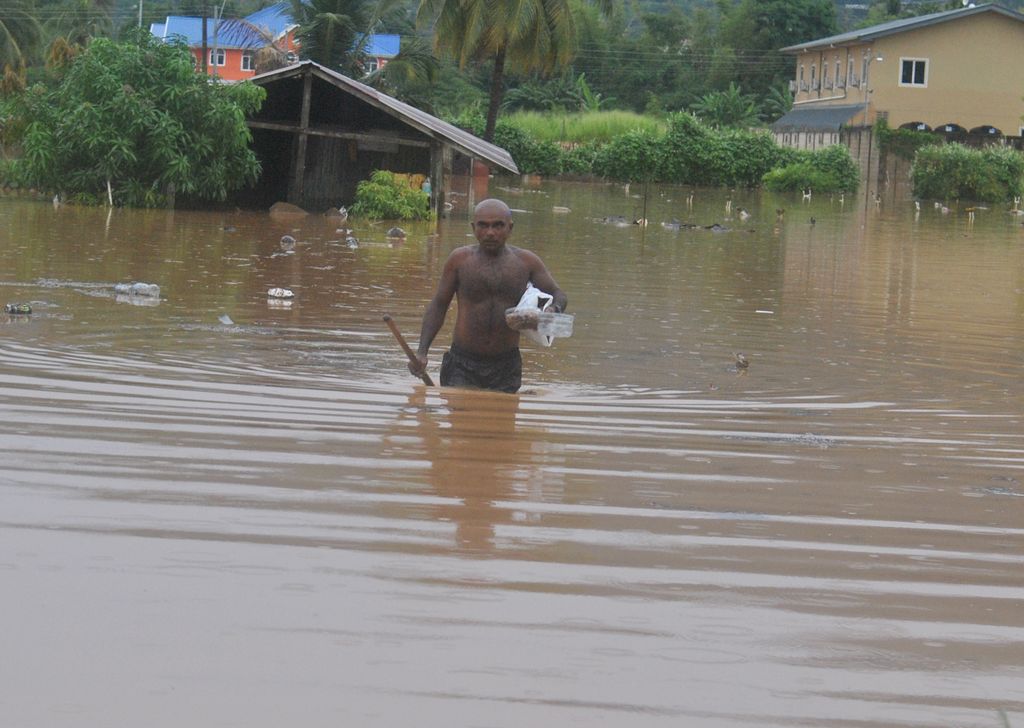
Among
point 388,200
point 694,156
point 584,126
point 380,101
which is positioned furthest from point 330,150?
point 584,126

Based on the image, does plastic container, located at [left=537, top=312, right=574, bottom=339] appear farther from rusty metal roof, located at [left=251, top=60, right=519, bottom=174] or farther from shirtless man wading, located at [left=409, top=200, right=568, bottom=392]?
rusty metal roof, located at [left=251, top=60, right=519, bottom=174]

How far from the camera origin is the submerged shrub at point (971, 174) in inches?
1861

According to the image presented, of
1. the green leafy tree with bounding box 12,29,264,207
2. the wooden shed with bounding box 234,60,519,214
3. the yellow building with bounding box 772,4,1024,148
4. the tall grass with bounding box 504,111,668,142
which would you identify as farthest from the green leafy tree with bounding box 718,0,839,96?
the green leafy tree with bounding box 12,29,264,207

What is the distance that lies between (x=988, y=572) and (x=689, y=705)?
5.13 ft

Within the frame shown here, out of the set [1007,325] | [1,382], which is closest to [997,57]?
[1007,325]

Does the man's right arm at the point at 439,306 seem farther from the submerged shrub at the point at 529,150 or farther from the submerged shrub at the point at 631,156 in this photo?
the submerged shrub at the point at 529,150

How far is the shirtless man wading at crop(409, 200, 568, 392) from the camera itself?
7.60m

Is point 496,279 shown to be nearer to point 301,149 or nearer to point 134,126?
point 134,126

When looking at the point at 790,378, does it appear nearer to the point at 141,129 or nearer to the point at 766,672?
the point at 766,672

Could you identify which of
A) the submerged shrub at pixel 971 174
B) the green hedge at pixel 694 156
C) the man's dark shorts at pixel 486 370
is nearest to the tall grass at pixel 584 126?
the green hedge at pixel 694 156

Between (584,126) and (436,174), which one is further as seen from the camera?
(584,126)

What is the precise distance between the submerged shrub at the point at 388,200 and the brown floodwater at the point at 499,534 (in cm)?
1519

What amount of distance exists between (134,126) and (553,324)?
18.8 m

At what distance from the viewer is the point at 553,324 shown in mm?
7195
